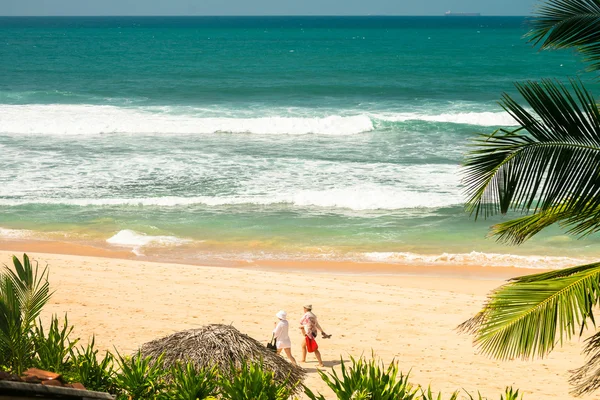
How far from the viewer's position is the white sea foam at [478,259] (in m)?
17.0

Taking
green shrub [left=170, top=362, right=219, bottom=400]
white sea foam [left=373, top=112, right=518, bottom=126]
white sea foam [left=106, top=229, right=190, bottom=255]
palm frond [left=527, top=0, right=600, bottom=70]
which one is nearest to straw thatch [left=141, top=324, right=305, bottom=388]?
green shrub [left=170, top=362, right=219, bottom=400]

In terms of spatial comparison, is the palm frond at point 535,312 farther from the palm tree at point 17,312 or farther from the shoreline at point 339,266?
the shoreline at point 339,266

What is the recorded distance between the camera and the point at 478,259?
1733cm

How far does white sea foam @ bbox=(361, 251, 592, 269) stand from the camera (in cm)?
1697

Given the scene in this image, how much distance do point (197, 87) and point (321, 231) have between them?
31856 millimetres

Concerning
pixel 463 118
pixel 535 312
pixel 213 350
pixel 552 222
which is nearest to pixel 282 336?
pixel 213 350

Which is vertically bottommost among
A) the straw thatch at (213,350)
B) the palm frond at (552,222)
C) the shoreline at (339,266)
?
the straw thatch at (213,350)

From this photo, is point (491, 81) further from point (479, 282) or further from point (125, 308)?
point (125, 308)

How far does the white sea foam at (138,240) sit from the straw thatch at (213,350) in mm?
9220

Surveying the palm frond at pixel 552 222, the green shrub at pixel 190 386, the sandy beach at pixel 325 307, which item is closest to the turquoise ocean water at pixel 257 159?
the sandy beach at pixel 325 307

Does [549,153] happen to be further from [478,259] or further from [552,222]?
[478,259]

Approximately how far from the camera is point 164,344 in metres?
9.07

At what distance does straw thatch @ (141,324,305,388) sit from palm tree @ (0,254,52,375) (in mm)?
1660

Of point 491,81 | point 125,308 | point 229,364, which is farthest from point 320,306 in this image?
point 491,81
